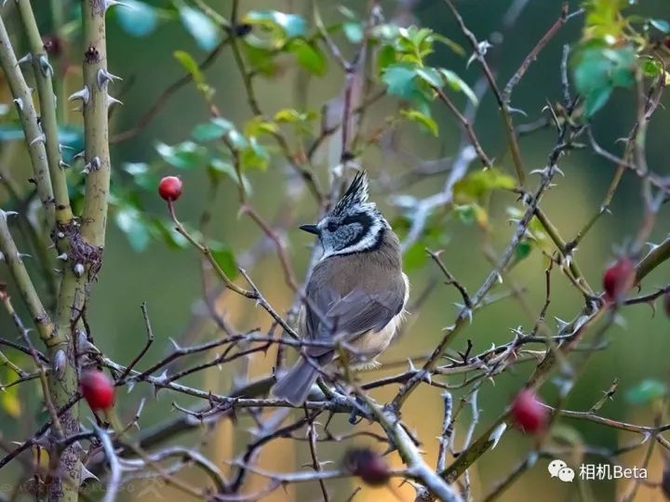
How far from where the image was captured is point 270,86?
23.6 feet

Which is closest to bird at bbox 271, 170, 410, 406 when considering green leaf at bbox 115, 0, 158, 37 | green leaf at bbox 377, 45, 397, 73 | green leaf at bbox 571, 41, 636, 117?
green leaf at bbox 377, 45, 397, 73

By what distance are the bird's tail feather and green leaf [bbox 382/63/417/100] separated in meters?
0.79

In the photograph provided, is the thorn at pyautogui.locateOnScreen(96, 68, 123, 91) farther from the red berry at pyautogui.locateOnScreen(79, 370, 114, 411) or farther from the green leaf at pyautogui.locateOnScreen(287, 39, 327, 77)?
the green leaf at pyautogui.locateOnScreen(287, 39, 327, 77)

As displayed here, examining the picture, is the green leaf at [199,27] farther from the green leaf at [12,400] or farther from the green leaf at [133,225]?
the green leaf at [12,400]

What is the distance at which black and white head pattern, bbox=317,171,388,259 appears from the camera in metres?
3.99

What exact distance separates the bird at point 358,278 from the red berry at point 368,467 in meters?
1.85

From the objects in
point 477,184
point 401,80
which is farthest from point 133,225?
point 477,184

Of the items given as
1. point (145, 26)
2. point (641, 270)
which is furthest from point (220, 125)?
point (641, 270)

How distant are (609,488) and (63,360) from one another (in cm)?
476

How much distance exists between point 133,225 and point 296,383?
0.72 m

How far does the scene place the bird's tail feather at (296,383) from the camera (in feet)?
8.93

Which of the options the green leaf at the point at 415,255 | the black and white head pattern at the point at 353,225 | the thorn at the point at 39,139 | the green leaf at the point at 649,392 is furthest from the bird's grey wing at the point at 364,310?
the green leaf at the point at 649,392

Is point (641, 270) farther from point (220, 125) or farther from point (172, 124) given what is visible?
point (172, 124)

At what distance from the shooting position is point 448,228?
5969 mm
